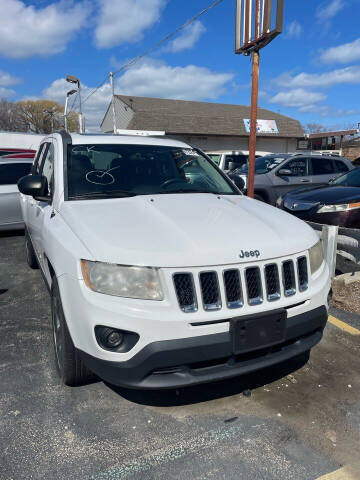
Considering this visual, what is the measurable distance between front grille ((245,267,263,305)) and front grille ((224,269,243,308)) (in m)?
0.07

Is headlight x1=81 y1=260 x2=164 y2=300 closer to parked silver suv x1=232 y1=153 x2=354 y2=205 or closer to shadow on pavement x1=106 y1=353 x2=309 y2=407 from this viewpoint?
shadow on pavement x1=106 y1=353 x2=309 y2=407

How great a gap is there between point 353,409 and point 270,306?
103 cm

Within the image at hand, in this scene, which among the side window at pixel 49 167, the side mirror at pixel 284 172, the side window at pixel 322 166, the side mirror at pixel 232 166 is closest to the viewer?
the side window at pixel 49 167

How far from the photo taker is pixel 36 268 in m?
5.49

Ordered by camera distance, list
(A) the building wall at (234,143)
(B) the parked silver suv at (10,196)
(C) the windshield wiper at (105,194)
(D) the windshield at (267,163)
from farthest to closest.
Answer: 1. (A) the building wall at (234,143)
2. (D) the windshield at (267,163)
3. (B) the parked silver suv at (10,196)
4. (C) the windshield wiper at (105,194)

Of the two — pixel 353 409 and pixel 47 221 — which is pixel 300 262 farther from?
pixel 47 221

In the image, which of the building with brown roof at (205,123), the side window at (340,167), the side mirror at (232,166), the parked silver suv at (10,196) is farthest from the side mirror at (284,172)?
the building with brown roof at (205,123)

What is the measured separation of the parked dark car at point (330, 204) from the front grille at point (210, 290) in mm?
4139

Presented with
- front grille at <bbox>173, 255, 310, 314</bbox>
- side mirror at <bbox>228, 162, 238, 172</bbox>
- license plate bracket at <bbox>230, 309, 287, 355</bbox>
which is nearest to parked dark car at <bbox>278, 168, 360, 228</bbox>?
front grille at <bbox>173, 255, 310, 314</bbox>

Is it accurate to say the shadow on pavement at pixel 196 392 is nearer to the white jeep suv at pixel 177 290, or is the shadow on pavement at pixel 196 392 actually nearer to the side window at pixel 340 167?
the white jeep suv at pixel 177 290

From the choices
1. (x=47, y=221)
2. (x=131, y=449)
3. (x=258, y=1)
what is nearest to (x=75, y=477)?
(x=131, y=449)

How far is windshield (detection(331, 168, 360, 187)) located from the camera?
6.56 metres

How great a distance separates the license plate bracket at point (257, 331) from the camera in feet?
6.94

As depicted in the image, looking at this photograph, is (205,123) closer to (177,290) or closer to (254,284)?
(254,284)
